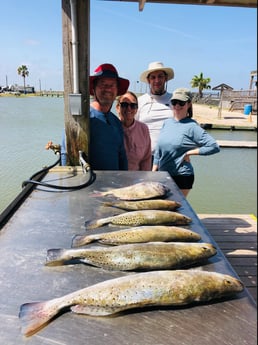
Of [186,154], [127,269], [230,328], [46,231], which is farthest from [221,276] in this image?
[186,154]

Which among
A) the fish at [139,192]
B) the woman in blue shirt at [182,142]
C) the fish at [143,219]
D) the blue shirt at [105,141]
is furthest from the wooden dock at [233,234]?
the fish at [143,219]

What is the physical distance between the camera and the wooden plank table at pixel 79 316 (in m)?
0.97

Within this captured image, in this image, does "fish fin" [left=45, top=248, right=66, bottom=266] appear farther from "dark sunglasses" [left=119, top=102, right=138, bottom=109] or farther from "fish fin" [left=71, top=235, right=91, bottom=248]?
"dark sunglasses" [left=119, top=102, right=138, bottom=109]

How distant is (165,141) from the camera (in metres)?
3.32

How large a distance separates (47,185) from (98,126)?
1.03 metres

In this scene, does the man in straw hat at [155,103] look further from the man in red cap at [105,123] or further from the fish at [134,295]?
the fish at [134,295]

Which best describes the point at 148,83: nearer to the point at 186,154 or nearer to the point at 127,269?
the point at 186,154

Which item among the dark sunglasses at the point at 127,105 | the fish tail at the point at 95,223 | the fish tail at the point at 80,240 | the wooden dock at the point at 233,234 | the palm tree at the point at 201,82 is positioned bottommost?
the wooden dock at the point at 233,234

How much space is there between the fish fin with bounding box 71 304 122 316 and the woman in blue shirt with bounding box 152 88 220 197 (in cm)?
235

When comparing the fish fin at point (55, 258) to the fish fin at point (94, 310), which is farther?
the fish fin at point (55, 258)

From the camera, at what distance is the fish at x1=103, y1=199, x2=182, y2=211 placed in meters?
1.95

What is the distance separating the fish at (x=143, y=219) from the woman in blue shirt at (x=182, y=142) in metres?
1.56

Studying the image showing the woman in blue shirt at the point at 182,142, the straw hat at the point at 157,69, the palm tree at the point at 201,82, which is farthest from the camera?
the palm tree at the point at 201,82

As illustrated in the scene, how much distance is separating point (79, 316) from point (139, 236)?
0.56 metres
